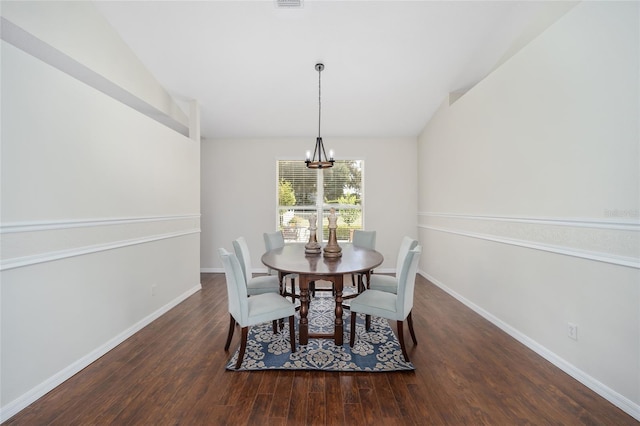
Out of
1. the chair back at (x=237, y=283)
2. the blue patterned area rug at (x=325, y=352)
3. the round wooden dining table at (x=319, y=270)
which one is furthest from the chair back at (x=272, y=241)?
the chair back at (x=237, y=283)

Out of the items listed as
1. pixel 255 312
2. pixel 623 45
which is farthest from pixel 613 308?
pixel 255 312

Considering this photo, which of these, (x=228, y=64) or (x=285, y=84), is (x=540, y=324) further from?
(x=228, y=64)

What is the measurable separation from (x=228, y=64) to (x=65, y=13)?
1.47 m

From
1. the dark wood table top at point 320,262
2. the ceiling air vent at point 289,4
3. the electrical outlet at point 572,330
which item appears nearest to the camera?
the electrical outlet at point 572,330

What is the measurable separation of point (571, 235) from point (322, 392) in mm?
2148

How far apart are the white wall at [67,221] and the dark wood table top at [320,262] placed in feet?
4.55

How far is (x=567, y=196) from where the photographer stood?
2.11 meters

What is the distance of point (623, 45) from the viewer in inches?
67.5

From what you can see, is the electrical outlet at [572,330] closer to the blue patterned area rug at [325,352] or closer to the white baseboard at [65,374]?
the blue patterned area rug at [325,352]

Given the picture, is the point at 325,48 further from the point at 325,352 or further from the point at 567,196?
the point at 325,352

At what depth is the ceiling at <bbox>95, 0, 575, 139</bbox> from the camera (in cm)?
268

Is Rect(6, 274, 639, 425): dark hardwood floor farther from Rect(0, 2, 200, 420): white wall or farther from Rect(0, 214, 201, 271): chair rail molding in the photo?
Rect(0, 214, 201, 271): chair rail molding

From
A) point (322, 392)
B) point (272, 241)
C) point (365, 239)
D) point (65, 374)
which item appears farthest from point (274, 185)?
point (322, 392)

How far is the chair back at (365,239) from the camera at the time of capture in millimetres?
3771
